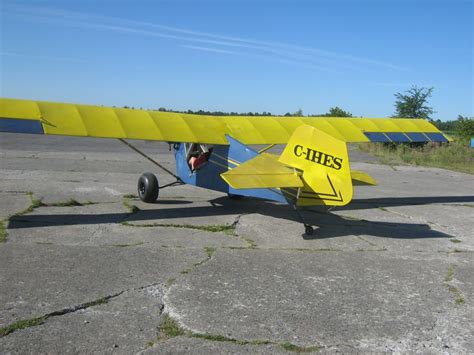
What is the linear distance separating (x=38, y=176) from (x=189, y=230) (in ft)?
26.6

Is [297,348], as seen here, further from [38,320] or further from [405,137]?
[405,137]

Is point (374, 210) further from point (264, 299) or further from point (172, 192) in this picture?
point (264, 299)

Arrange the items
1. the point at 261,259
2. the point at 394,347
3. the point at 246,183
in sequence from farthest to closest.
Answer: the point at 246,183 → the point at 261,259 → the point at 394,347

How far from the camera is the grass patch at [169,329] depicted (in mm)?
4363

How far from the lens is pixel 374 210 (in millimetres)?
11547

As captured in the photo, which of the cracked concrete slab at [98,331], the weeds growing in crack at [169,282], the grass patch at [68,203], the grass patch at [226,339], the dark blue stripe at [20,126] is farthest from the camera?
the grass patch at [68,203]

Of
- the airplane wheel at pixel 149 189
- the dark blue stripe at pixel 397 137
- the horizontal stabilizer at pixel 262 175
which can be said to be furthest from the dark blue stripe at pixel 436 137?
the airplane wheel at pixel 149 189

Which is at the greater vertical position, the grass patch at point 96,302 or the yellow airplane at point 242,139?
the yellow airplane at point 242,139

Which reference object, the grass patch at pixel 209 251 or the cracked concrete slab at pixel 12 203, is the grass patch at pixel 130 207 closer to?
the cracked concrete slab at pixel 12 203

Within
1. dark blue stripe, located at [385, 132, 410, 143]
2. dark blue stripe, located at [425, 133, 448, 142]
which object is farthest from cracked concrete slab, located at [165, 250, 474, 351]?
dark blue stripe, located at [425, 133, 448, 142]

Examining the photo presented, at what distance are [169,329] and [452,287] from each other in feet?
12.0

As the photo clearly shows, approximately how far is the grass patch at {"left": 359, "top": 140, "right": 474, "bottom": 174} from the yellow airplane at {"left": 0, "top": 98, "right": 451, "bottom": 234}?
500 inches

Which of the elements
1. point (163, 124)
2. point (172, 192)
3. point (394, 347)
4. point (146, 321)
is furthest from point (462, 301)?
point (172, 192)

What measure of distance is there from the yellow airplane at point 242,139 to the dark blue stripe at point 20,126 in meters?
0.02
